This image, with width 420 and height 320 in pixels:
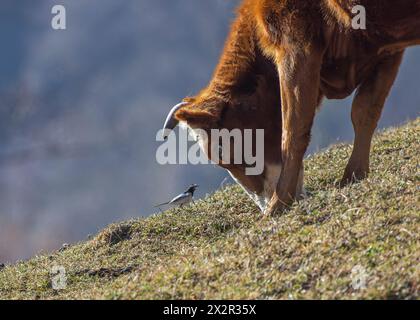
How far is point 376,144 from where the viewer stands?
12.0 m

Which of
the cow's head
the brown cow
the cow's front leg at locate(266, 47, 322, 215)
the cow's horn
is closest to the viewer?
the brown cow

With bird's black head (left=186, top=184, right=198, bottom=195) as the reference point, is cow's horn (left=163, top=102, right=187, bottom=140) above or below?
above

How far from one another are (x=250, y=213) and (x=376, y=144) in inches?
95.7

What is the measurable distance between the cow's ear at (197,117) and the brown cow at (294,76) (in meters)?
0.01

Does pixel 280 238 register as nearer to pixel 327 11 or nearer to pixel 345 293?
pixel 345 293

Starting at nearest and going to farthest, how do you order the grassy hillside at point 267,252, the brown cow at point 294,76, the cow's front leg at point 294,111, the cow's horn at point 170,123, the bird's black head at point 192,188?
the grassy hillside at point 267,252
the brown cow at point 294,76
the cow's front leg at point 294,111
the cow's horn at point 170,123
the bird's black head at point 192,188

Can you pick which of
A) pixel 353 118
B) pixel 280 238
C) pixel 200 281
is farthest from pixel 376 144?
pixel 200 281

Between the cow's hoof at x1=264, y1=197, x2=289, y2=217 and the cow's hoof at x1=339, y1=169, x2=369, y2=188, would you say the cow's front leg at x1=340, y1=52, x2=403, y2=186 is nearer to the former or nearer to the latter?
the cow's hoof at x1=339, y1=169, x2=369, y2=188

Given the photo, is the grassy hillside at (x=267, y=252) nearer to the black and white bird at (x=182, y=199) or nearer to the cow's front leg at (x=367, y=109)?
the cow's front leg at (x=367, y=109)

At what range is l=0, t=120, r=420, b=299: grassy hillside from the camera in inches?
248

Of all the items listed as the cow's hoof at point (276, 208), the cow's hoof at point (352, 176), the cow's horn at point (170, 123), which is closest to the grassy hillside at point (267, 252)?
the cow's hoof at point (352, 176)

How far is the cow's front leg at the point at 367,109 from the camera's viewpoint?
31.8ft

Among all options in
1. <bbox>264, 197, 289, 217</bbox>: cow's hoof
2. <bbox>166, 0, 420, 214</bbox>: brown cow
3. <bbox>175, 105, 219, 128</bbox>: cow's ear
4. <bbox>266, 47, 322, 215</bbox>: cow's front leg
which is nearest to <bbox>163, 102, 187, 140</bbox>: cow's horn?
<bbox>166, 0, 420, 214</bbox>: brown cow

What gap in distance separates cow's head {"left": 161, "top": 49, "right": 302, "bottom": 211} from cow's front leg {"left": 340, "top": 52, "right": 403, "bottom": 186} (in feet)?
2.56
